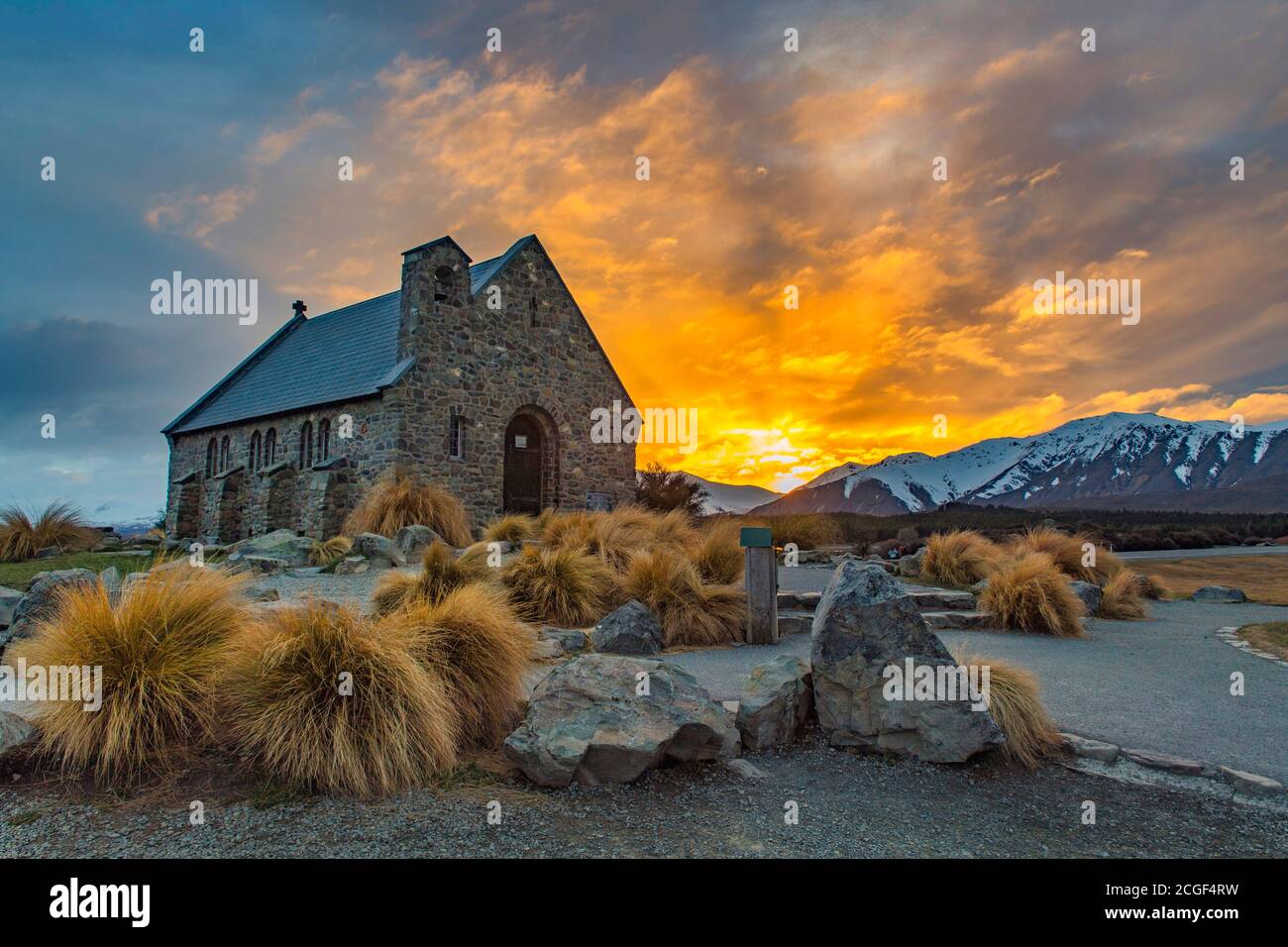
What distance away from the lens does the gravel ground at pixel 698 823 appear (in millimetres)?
3330

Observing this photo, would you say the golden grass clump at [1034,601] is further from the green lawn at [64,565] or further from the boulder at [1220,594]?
the green lawn at [64,565]

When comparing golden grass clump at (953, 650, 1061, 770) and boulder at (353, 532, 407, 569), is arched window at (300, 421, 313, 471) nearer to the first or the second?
boulder at (353, 532, 407, 569)

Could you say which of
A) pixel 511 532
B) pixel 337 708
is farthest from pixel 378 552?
pixel 337 708

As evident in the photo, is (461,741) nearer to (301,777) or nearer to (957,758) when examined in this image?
(301,777)

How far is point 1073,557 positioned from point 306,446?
20822mm

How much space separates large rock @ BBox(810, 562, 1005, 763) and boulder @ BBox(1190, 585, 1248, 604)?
11223 mm

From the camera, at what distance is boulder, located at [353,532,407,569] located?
12592 mm

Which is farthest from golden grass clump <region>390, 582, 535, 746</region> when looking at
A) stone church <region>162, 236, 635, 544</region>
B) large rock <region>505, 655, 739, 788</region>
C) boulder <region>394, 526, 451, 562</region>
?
stone church <region>162, 236, 635, 544</region>

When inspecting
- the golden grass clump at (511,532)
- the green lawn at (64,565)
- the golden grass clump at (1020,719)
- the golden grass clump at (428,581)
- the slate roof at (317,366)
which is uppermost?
the slate roof at (317,366)

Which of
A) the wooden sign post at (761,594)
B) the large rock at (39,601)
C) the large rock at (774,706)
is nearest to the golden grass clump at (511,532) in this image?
the wooden sign post at (761,594)

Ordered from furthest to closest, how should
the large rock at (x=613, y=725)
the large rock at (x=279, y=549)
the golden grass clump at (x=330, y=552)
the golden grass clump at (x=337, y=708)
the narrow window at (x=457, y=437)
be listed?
the narrow window at (x=457, y=437), the large rock at (x=279, y=549), the golden grass clump at (x=330, y=552), the large rock at (x=613, y=725), the golden grass clump at (x=337, y=708)

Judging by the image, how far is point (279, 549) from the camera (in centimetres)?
1403

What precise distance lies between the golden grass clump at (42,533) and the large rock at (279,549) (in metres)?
6.70

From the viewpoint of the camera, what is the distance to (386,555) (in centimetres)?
1273
